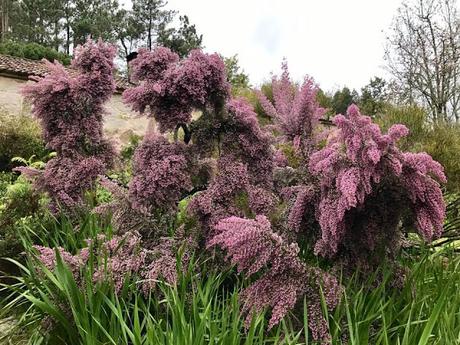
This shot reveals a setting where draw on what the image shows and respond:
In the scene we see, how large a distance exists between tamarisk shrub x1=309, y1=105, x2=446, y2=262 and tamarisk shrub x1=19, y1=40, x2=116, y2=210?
1778 mm

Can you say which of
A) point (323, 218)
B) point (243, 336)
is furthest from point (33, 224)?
Result: point (323, 218)

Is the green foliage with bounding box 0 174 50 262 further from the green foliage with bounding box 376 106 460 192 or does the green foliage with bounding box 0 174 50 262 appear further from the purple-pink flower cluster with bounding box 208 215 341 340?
the green foliage with bounding box 376 106 460 192

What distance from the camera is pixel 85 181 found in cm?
323

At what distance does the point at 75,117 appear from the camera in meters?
3.35

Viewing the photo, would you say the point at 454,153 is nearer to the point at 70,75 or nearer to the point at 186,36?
the point at 70,75

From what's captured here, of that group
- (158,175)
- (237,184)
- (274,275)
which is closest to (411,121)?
(237,184)

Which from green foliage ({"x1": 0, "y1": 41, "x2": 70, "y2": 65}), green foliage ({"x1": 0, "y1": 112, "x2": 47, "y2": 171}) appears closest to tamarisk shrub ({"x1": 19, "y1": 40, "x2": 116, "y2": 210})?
green foliage ({"x1": 0, "y1": 112, "x2": 47, "y2": 171})

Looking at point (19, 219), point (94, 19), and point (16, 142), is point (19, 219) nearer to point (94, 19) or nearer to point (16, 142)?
point (16, 142)

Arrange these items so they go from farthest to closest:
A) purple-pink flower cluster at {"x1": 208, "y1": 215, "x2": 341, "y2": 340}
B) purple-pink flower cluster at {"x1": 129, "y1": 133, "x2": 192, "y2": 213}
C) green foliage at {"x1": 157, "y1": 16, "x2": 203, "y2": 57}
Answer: green foliage at {"x1": 157, "y1": 16, "x2": 203, "y2": 57} < purple-pink flower cluster at {"x1": 129, "y1": 133, "x2": 192, "y2": 213} < purple-pink flower cluster at {"x1": 208, "y1": 215, "x2": 341, "y2": 340}

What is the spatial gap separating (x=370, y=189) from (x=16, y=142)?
27.6 ft

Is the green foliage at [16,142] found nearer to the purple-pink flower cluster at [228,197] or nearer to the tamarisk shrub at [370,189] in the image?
the purple-pink flower cluster at [228,197]

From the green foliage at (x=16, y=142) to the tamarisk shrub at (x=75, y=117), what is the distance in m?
5.93

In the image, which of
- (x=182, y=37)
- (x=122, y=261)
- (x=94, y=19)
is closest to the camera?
(x=122, y=261)

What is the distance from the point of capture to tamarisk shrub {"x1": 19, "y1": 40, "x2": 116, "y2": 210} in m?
3.21
